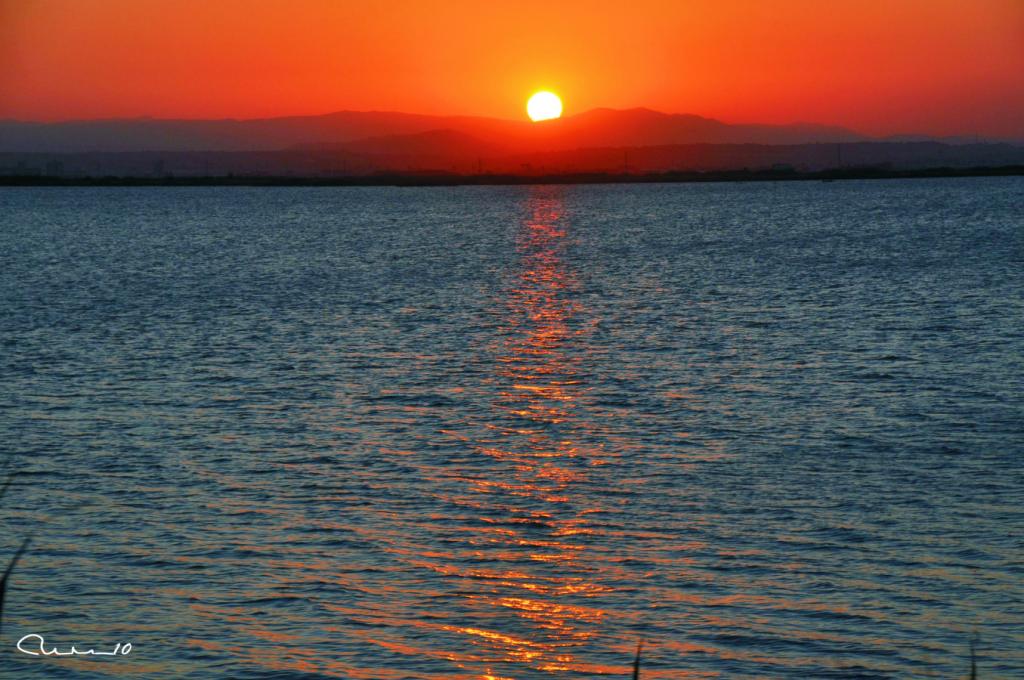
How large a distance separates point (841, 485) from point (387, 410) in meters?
11.2

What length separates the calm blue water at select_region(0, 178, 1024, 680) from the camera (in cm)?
1482

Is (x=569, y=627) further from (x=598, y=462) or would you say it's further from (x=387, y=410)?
(x=387, y=410)

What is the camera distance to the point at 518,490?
21.5 meters

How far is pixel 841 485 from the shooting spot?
21500 mm
